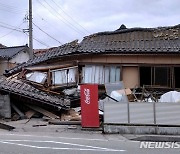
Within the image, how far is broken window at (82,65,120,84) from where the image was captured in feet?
69.5

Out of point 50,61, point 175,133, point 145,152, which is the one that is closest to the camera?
point 145,152

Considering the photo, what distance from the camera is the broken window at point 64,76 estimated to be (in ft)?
70.8

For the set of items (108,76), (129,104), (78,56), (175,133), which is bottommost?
(175,133)

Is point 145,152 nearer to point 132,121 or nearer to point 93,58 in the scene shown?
point 132,121

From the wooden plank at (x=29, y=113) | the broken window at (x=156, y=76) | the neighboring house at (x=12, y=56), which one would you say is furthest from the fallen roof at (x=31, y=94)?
the neighboring house at (x=12, y=56)

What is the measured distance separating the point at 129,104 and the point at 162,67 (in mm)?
7018

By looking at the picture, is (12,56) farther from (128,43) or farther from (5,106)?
(5,106)

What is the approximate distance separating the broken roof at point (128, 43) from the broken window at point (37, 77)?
1082mm

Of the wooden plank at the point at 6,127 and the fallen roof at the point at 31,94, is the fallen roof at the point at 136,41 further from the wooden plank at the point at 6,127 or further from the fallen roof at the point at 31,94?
the wooden plank at the point at 6,127

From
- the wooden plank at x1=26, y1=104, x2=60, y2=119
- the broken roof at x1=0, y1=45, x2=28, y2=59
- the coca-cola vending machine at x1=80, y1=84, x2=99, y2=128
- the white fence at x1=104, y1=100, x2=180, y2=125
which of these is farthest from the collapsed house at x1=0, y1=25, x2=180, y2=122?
the broken roof at x1=0, y1=45, x2=28, y2=59

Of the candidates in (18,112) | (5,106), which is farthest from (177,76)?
(5,106)

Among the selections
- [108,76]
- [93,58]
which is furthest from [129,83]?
[93,58]

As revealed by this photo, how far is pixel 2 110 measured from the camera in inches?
695

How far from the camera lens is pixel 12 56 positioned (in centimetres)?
4162
